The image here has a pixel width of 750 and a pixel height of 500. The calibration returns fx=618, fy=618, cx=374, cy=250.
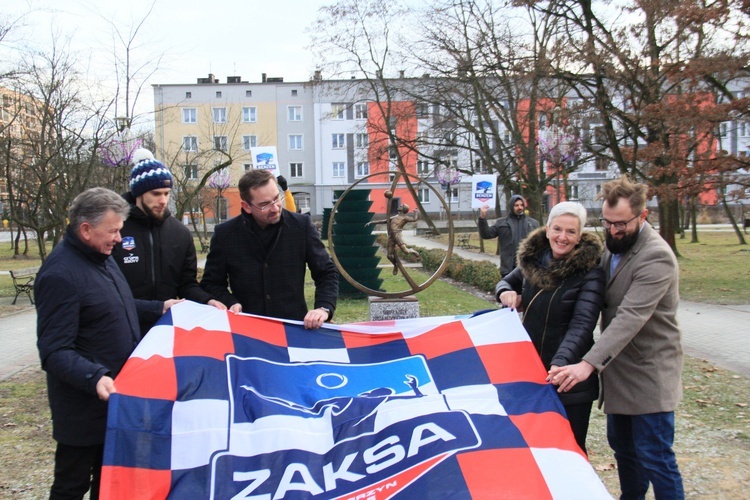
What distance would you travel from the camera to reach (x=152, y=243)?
371 centimetres

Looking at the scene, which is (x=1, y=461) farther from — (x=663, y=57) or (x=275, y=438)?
(x=663, y=57)

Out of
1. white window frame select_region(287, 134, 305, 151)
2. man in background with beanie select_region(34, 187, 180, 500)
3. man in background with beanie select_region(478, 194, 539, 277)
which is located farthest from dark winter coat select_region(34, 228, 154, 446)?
white window frame select_region(287, 134, 305, 151)

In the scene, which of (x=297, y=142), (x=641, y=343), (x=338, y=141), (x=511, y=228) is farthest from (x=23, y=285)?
(x=297, y=142)

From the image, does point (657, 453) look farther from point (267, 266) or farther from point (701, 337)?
point (701, 337)

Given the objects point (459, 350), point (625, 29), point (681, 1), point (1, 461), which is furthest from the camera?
point (625, 29)

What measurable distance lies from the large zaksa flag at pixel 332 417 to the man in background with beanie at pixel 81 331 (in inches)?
6.0

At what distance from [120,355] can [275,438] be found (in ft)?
2.86

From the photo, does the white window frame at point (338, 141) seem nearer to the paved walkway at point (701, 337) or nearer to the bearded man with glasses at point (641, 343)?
the paved walkway at point (701, 337)

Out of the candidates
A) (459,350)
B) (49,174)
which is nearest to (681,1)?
(459,350)

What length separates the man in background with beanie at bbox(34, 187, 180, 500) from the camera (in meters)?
2.74

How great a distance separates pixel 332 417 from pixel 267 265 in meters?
1.21

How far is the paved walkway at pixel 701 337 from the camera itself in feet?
26.8

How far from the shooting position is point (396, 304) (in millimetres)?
6363

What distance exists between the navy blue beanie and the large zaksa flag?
2.41 feet
